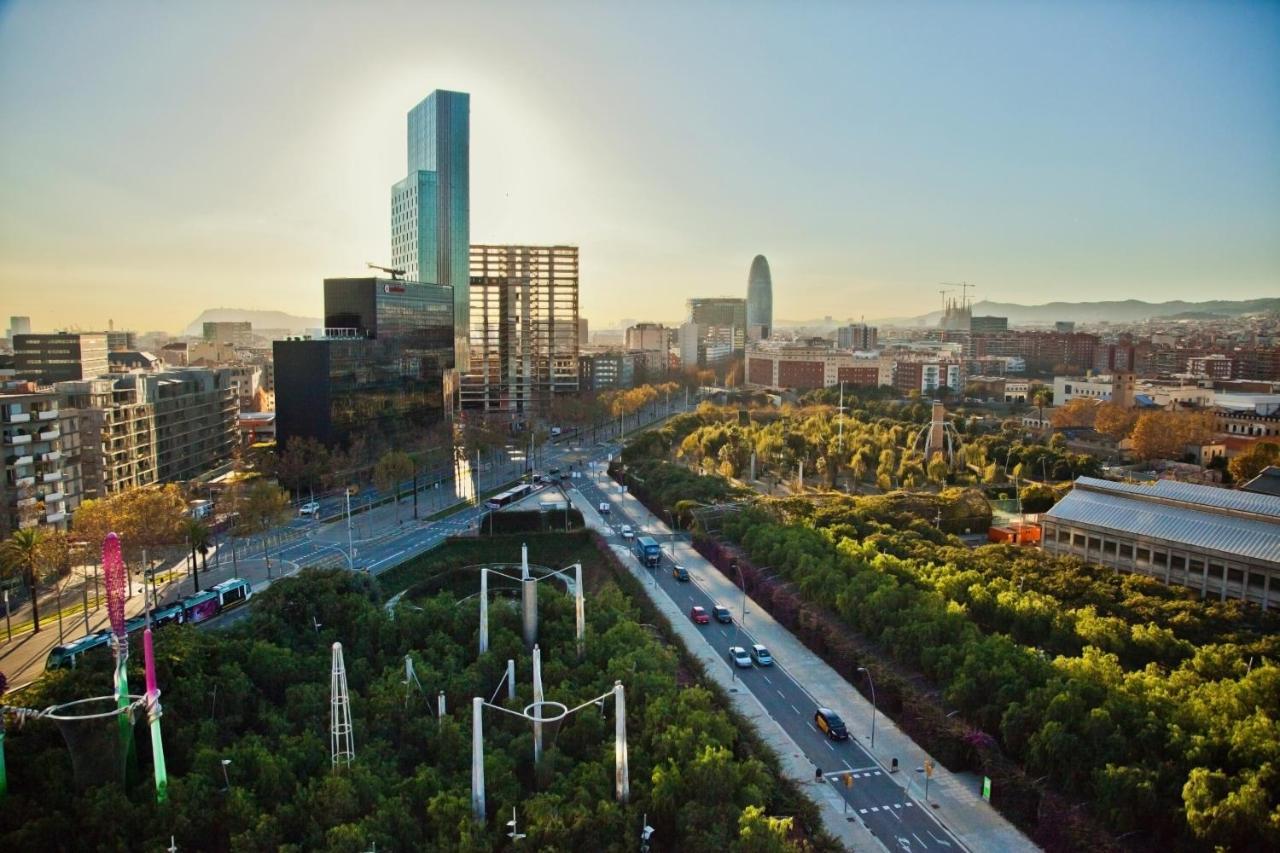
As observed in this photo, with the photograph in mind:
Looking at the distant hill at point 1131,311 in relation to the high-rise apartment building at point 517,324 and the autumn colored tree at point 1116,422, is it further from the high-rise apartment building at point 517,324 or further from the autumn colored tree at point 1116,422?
the high-rise apartment building at point 517,324

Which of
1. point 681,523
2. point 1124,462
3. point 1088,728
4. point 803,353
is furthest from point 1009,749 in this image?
point 803,353

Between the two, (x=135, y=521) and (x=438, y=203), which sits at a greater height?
(x=438, y=203)

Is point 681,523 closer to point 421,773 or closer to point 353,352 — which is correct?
point 353,352

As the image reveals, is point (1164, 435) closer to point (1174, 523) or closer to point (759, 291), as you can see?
point (1174, 523)

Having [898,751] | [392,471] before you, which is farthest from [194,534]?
[898,751]

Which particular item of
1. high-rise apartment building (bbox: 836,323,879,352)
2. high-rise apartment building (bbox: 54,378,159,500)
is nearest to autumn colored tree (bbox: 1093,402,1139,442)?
high-rise apartment building (bbox: 54,378,159,500)

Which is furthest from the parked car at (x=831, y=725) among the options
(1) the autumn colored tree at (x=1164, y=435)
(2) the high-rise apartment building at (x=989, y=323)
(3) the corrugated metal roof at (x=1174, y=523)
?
(2) the high-rise apartment building at (x=989, y=323)
